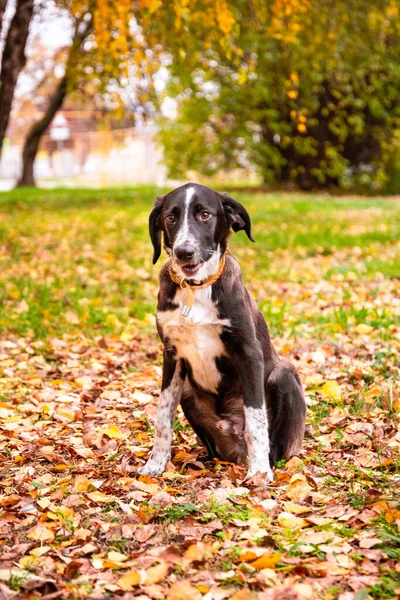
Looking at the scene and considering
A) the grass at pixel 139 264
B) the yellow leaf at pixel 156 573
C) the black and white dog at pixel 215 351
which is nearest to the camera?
the yellow leaf at pixel 156 573

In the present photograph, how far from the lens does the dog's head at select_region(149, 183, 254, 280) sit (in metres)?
3.69

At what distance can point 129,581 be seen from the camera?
283 centimetres

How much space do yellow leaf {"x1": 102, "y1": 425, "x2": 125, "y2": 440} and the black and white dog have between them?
0.50 metres

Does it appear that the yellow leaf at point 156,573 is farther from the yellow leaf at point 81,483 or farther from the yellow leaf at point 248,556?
the yellow leaf at point 81,483

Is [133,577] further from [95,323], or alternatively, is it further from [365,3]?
[365,3]

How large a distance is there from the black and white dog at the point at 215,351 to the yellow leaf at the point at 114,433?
1.64 ft

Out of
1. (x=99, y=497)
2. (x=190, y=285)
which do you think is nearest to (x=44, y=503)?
(x=99, y=497)

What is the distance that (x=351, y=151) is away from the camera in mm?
23031

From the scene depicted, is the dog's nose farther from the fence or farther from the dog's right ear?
the fence

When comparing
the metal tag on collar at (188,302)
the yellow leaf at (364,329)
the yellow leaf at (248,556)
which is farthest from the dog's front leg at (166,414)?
the yellow leaf at (364,329)

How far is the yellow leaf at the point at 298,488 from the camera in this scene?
360 cm

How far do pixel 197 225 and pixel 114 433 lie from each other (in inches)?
58.9

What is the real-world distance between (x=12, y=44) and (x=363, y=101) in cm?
1299

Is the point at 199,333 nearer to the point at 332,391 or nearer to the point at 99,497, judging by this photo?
the point at 99,497
